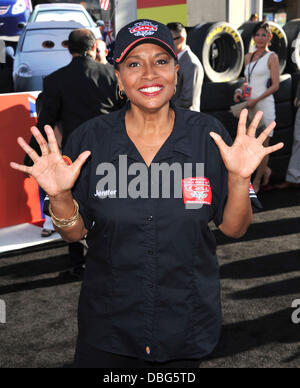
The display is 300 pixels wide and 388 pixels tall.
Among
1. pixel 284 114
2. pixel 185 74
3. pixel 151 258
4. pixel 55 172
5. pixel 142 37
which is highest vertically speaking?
pixel 142 37

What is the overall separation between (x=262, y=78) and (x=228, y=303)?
3596 millimetres

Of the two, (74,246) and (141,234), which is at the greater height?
(141,234)

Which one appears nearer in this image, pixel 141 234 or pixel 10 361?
pixel 141 234

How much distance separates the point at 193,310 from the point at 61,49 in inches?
340

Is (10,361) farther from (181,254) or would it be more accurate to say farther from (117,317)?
(181,254)

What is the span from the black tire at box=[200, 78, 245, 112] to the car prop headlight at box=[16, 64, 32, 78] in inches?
150

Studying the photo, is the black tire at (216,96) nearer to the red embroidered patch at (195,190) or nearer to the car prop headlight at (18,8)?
the red embroidered patch at (195,190)

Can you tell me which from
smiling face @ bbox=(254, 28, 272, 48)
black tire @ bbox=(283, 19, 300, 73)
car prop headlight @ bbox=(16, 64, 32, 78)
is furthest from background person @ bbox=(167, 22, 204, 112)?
car prop headlight @ bbox=(16, 64, 32, 78)

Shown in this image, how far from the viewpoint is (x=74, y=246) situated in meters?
4.52

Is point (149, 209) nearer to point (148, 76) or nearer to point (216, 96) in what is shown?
point (148, 76)

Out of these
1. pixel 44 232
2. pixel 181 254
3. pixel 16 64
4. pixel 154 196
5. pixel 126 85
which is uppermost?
pixel 126 85

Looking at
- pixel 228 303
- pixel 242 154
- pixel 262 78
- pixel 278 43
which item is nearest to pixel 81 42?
pixel 228 303

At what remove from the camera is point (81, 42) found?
165 inches
